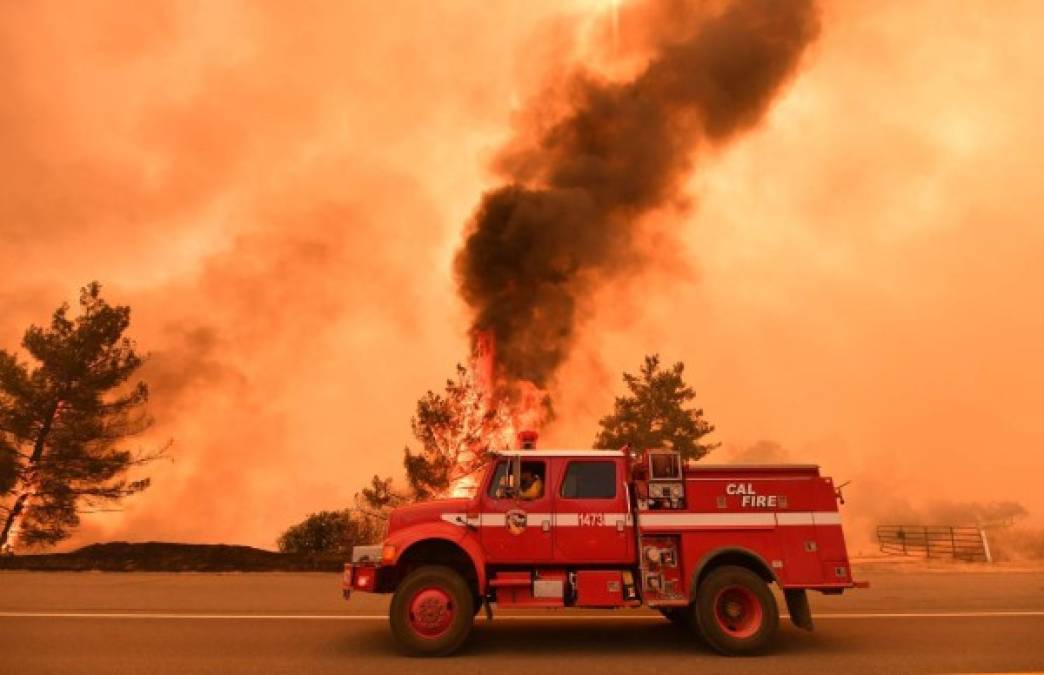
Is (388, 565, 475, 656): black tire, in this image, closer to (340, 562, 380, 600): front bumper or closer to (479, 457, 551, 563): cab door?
(340, 562, 380, 600): front bumper

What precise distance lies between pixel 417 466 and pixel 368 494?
9.08 ft

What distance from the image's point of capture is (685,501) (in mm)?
8828

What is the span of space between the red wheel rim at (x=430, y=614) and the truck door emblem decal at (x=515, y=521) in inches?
45.8

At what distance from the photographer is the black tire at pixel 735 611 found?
8.27 m

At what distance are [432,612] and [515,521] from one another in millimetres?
1535

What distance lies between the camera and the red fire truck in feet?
27.5

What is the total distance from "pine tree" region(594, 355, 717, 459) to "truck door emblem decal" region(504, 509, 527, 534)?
29220mm

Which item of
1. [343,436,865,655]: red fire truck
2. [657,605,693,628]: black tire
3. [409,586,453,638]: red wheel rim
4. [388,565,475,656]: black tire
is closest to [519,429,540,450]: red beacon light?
[343,436,865,655]: red fire truck

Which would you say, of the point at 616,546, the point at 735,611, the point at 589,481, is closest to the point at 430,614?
the point at 616,546

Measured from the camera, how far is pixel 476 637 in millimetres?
9367

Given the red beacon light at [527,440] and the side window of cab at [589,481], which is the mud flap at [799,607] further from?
the red beacon light at [527,440]

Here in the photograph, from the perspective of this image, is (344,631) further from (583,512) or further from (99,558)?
(99,558)

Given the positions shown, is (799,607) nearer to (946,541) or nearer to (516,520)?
(516,520)

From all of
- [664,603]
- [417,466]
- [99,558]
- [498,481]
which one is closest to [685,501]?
[664,603]
